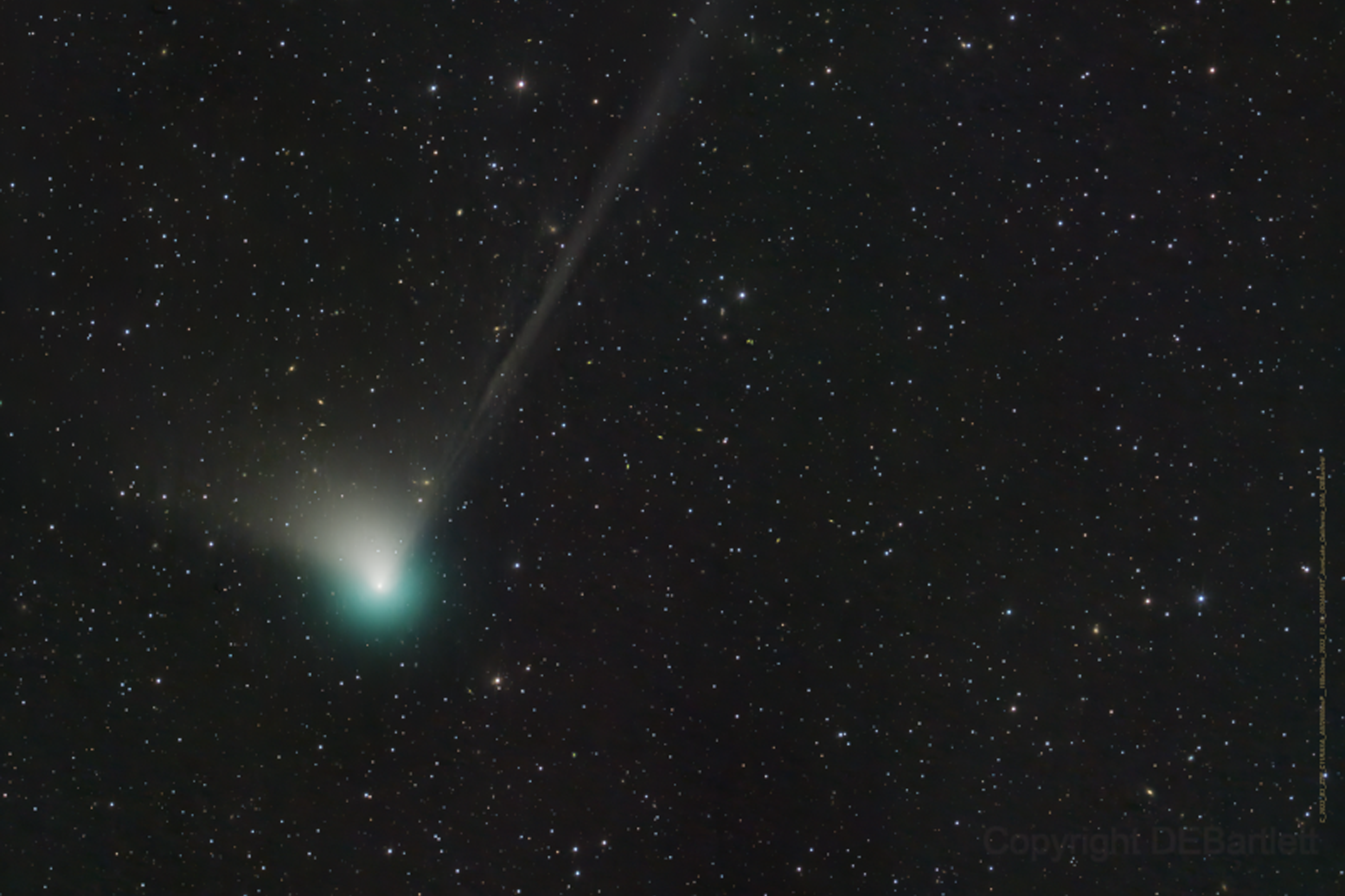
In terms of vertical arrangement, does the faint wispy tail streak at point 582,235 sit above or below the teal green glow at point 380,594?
above

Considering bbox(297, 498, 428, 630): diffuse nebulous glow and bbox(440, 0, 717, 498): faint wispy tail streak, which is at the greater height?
bbox(440, 0, 717, 498): faint wispy tail streak

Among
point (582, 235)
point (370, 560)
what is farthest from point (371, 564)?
point (582, 235)

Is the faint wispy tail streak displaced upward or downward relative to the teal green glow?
upward

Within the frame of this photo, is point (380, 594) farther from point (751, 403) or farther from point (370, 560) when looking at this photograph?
point (751, 403)

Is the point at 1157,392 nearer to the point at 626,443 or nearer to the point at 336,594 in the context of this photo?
the point at 626,443

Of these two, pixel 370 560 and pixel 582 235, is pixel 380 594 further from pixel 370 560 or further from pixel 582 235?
pixel 582 235

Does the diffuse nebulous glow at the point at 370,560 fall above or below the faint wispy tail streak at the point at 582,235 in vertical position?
below

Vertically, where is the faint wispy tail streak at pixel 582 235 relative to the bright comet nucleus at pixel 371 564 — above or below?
above

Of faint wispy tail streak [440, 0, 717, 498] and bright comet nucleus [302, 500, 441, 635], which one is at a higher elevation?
faint wispy tail streak [440, 0, 717, 498]

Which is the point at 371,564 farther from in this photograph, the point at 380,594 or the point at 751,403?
the point at 751,403
